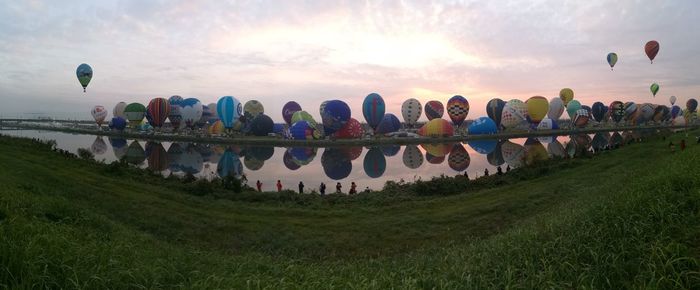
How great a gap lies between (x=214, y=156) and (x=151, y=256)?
35.6m

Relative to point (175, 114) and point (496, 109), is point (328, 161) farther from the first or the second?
point (496, 109)

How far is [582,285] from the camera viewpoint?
4.14m

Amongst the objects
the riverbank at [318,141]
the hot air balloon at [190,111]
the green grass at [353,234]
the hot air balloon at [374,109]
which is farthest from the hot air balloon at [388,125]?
the green grass at [353,234]

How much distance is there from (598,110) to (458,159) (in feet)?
196

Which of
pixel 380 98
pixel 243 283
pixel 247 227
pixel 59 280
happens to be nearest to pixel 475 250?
pixel 243 283

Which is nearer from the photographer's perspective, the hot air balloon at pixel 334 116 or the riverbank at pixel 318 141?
the riverbank at pixel 318 141

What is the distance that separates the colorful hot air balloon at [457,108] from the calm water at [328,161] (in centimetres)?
1161

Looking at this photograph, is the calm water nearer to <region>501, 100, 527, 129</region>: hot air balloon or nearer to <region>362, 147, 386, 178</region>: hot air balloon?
<region>362, 147, 386, 178</region>: hot air balloon

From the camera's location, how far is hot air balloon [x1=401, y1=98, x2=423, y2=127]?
6600cm

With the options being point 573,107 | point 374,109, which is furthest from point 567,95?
point 374,109

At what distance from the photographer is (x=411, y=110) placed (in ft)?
217

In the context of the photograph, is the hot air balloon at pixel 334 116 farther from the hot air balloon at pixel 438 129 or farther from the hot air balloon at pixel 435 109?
the hot air balloon at pixel 435 109

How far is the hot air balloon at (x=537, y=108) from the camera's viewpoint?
202 feet

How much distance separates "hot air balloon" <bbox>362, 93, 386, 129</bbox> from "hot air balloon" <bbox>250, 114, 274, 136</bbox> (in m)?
Result: 14.3
